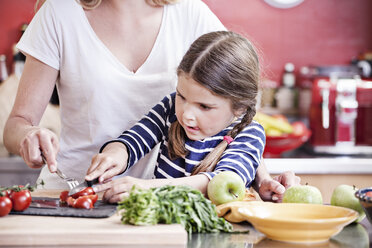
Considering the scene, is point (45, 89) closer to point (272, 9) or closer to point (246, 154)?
point (246, 154)

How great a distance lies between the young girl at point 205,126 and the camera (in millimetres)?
1633

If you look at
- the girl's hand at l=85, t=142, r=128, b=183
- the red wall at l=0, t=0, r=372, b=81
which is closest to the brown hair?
the girl's hand at l=85, t=142, r=128, b=183

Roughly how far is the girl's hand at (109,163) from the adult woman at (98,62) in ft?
0.53

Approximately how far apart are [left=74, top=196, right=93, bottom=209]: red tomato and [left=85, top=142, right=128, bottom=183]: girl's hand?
149 millimetres

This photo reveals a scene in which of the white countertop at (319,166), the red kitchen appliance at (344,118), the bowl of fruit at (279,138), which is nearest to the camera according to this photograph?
the white countertop at (319,166)

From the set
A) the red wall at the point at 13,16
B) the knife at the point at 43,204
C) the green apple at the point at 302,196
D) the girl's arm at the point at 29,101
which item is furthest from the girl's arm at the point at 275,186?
the red wall at the point at 13,16

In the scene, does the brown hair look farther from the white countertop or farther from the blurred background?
the blurred background

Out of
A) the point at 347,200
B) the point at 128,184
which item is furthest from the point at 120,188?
the point at 347,200

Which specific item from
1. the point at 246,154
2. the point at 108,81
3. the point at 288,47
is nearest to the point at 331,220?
the point at 246,154

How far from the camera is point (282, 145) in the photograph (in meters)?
3.17

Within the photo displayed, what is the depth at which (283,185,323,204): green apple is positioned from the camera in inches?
54.9

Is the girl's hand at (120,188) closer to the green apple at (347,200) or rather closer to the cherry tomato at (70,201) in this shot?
the cherry tomato at (70,201)

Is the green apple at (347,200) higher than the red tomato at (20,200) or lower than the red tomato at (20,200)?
lower

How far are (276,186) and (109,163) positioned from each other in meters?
0.48
